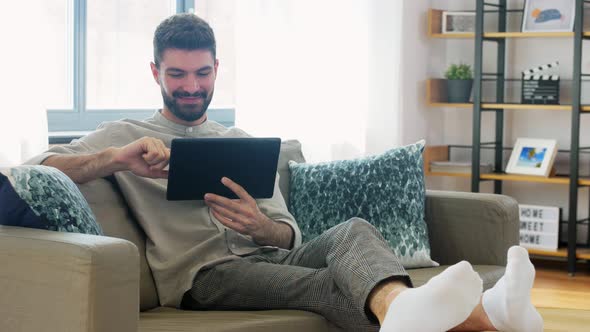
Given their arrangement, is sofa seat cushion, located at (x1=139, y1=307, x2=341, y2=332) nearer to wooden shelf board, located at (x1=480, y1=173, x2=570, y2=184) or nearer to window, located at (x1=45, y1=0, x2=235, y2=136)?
window, located at (x1=45, y1=0, x2=235, y2=136)

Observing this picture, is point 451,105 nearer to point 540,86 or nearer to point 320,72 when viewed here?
point 540,86

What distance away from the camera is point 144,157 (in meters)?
2.38

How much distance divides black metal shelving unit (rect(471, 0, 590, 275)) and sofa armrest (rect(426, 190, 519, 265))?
74.4 inches

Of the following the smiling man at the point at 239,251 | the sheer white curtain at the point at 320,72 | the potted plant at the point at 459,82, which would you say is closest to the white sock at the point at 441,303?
the smiling man at the point at 239,251

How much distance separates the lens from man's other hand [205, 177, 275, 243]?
254 cm

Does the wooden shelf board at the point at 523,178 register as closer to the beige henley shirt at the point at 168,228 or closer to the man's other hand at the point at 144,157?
the beige henley shirt at the point at 168,228

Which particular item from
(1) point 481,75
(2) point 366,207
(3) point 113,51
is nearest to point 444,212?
(2) point 366,207

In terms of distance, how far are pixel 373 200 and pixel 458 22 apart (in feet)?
8.03

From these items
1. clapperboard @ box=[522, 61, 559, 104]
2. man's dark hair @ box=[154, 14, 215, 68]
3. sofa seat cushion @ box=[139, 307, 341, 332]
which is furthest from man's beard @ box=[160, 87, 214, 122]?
clapperboard @ box=[522, 61, 559, 104]

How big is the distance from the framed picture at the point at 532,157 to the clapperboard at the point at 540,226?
0.20m

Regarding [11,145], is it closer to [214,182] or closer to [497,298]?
[214,182]

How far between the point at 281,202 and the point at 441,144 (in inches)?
110

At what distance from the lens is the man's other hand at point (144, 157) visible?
238 centimetres

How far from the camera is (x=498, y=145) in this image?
5207 mm
